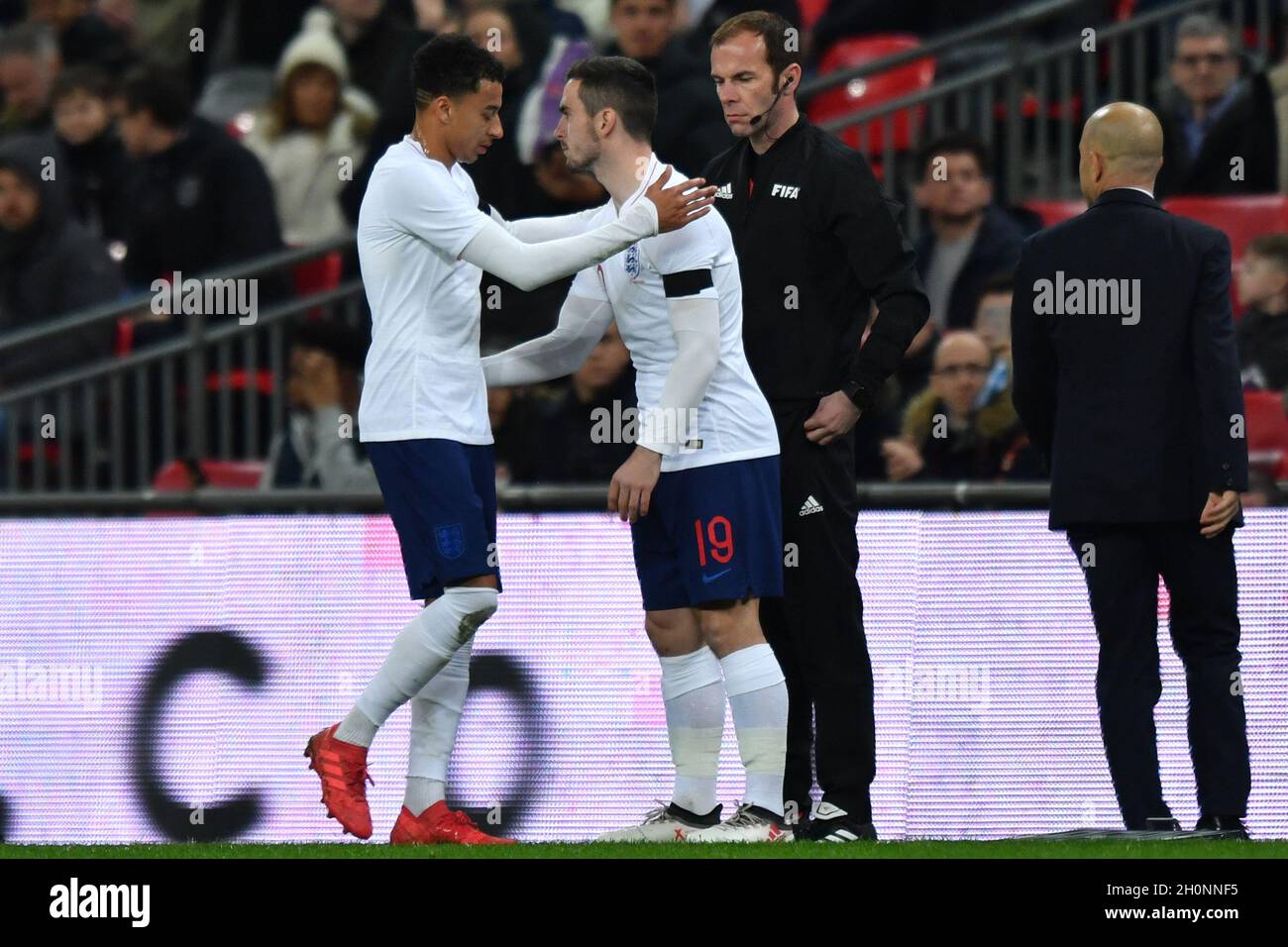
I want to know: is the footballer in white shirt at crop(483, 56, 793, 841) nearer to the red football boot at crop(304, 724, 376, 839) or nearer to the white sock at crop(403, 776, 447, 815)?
the white sock at crop(403, 776, 447, 815)

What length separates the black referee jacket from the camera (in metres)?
7.32

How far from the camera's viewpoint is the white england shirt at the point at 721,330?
22.9ft

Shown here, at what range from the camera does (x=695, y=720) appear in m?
7.12

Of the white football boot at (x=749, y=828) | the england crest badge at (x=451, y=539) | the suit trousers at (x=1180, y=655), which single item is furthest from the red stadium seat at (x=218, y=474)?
the suit trousers at (x=1180, y=655)

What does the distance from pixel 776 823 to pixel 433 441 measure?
1443mm

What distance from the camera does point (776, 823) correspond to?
7008 millimetres

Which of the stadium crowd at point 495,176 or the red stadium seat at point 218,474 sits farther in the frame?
the red stadium seat at point 218,474

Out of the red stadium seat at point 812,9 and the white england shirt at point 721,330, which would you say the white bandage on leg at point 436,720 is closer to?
the white england shirt at point 721,330

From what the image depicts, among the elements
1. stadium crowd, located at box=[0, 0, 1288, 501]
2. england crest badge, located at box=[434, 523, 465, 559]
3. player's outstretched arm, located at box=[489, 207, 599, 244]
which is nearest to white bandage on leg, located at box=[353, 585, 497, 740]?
england crest badge, located at box=[434, 523, 465, 559]

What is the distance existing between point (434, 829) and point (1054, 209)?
5504 mm

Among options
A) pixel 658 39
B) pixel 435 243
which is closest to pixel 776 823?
pixel 435 243

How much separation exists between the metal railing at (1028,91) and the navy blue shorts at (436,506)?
509 cm

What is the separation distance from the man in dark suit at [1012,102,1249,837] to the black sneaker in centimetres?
75

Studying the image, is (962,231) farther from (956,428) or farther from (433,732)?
(433,732)
